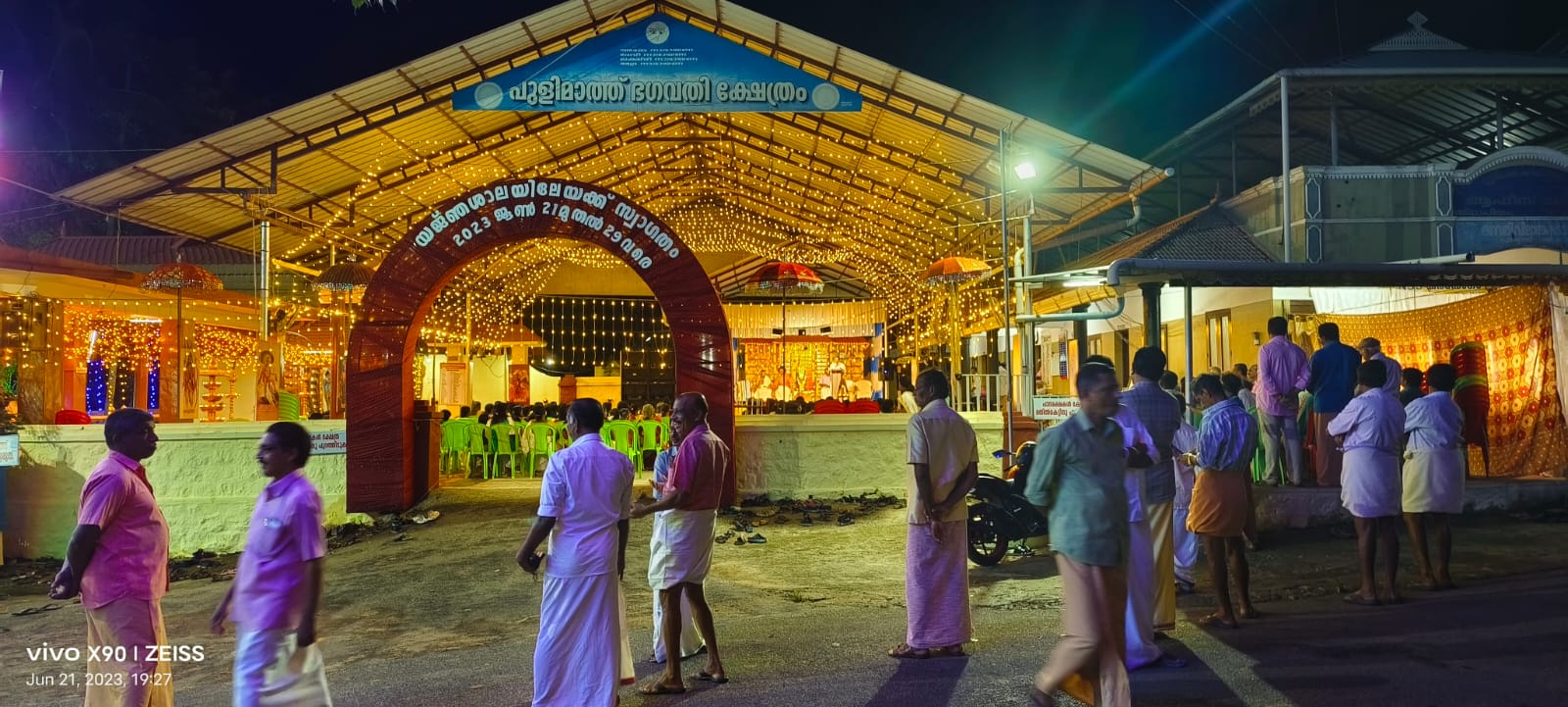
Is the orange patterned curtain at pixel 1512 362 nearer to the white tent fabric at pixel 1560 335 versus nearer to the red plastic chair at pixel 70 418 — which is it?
the white tent fabric at pixel 1560 335

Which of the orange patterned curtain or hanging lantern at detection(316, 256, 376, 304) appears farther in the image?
hanging lantern at detection(316, 256, 376, 304)

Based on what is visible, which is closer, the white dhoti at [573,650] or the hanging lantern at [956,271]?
the white dhoti at [573,650]

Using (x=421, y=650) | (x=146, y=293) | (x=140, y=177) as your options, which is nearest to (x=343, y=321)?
(x=146, y=293)

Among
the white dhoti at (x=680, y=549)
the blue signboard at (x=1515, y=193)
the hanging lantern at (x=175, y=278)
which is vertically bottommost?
the white dhoti at (x=680, y=549)

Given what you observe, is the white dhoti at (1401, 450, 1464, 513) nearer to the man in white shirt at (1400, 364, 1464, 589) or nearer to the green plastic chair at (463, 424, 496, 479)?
the man in white shirt at (1400, 364, 1464, 589)

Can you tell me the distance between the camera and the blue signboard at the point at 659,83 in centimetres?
1166

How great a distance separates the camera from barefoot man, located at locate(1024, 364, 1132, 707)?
452cm

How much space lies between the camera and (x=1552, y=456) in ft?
35.6

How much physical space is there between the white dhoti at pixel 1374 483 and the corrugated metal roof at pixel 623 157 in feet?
22.4

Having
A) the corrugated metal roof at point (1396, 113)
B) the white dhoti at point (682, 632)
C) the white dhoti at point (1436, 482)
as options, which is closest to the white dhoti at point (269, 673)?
the white dhoti at point (682, 632)

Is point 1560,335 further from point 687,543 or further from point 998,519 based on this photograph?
point 687,543

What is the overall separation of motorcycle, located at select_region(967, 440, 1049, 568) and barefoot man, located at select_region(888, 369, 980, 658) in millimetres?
3065

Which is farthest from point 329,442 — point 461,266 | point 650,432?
point 650,432

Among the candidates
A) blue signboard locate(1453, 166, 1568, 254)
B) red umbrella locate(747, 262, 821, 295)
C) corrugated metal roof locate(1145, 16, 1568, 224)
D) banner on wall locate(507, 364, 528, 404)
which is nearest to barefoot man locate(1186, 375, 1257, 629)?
corrugated metal roof locate(1145, 16, 1568, 224)
